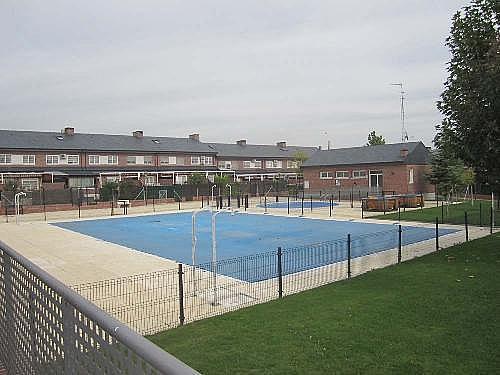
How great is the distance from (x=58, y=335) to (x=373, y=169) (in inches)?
1791

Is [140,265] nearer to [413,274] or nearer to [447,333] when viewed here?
[413,274]

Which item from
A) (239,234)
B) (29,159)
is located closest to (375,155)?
(239,234)

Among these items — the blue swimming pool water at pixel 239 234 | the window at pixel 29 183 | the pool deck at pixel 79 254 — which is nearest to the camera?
the pool deck at pixel 79 254

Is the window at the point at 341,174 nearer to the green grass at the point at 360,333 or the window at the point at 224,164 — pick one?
the window at the point at 224,164

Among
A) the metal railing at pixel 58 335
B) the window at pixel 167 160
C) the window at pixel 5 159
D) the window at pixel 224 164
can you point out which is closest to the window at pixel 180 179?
the window at pixel 167 160

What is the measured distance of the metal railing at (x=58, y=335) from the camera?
6.04ft

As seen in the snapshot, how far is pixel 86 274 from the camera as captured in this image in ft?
43.2

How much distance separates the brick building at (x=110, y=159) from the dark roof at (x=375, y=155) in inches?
635

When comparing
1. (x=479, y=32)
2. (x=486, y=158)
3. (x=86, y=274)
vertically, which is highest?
(x=479, y=32)

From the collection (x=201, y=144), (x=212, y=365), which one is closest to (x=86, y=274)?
(x=212, y=365)

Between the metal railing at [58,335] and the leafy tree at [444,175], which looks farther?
the leafy tree at [444,175]

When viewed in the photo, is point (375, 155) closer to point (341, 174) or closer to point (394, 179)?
point (394, 179)

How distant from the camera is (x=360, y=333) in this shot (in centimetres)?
691

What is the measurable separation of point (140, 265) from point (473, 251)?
10.8 meters
